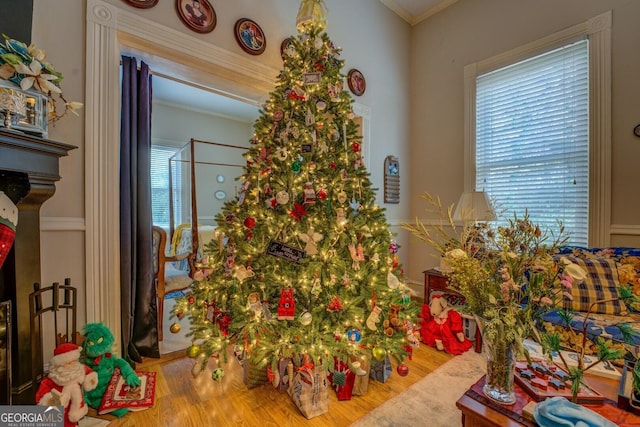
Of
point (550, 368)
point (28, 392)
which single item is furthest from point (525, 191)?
point (28, 392)

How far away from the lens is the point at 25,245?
1408mm

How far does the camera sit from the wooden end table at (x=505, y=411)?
0.97 meters

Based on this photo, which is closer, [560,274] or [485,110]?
[560,274]

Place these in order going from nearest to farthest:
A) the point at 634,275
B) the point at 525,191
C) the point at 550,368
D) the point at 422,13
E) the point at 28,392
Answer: the point at 550,368 < the point at 28,392 < the point at 634,275 < the point at 525,191 < the point at 422,13

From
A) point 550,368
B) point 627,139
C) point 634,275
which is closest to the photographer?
point 550,368

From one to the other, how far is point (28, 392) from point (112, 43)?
Result: 197cm

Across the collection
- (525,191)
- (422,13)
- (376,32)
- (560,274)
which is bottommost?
(560,274)

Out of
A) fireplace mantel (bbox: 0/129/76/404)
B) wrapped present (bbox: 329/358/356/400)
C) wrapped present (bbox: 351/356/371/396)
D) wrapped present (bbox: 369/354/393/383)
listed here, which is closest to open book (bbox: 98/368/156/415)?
fireplace mantel (bbox: 0/129/76/404)

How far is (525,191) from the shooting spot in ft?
9.67

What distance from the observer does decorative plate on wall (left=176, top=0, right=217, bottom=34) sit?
6.85 feet

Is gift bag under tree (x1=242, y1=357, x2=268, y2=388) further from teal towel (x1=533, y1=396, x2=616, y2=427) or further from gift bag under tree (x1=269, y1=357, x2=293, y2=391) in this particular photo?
teal towel (x1=533, y1=396, x2=616, y2=427)

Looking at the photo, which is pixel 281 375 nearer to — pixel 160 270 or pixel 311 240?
pixel 311 240

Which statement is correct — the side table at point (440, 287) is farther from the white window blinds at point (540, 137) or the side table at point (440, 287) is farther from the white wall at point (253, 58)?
the white window blinds at point (540, 137)

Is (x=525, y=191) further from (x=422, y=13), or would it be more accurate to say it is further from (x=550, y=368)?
(x=422, y=13)
